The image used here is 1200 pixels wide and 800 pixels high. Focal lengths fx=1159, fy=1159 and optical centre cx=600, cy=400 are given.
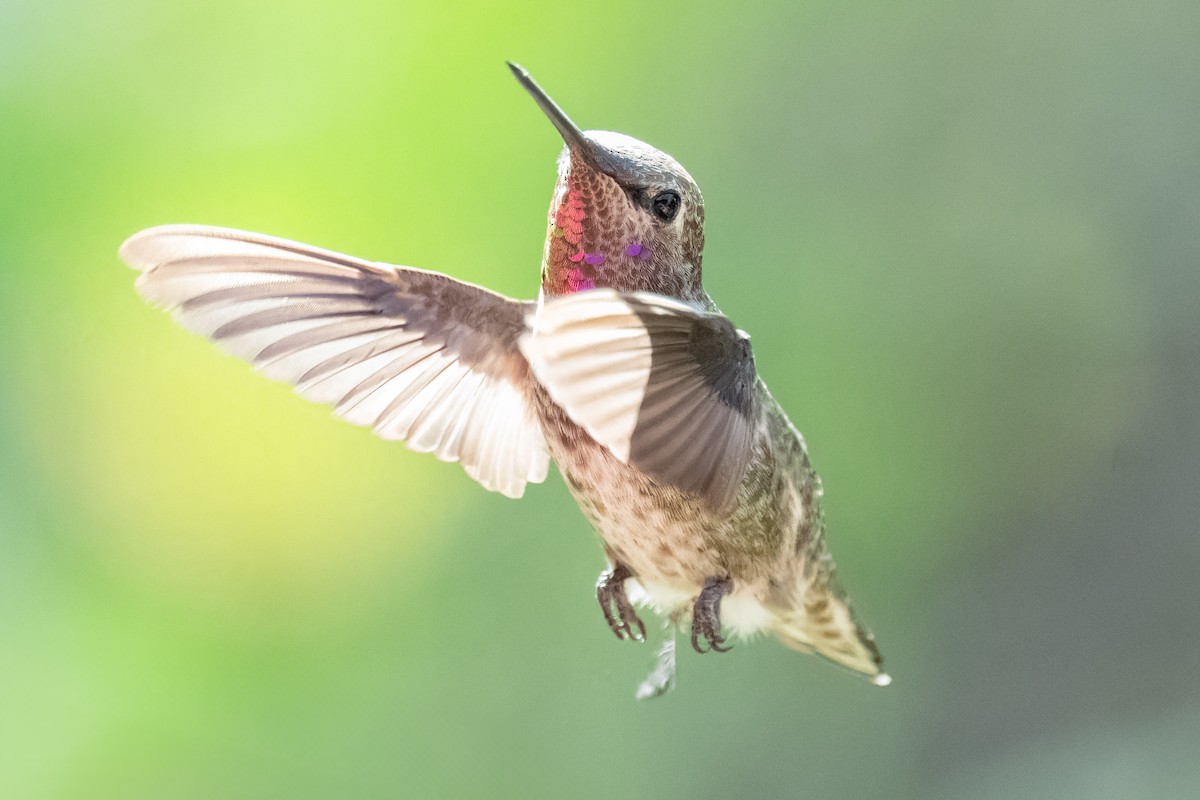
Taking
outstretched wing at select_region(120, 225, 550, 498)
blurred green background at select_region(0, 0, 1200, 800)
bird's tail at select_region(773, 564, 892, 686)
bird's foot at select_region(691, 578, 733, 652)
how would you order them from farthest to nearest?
blurred green background at select_region(0, 0, 1200, 800) → bird's tail at select_region(773, 564, 892, 686) → bird's foot at select_region(691, 578, 733, 652) → outstretched wing at select_region(120, 225, 550, 498)

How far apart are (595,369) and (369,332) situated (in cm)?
41

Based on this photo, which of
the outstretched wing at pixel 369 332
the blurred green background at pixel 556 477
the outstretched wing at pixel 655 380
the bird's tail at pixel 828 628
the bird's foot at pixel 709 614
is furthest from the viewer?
the blurred green background at pixel 556 477

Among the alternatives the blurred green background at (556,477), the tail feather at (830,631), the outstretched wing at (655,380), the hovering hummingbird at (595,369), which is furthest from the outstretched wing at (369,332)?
the blurred green background at (556,477)

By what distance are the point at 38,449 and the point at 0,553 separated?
207 mm

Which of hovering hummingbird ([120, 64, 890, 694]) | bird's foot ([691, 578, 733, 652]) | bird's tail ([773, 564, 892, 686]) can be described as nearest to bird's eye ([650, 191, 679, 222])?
hovering hummingbird ([120, 64, 890, 694])

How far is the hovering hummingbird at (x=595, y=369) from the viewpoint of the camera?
676 mm

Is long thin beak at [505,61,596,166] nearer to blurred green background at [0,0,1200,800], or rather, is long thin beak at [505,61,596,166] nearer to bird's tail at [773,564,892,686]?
bird's tail at [773,564,892,686]

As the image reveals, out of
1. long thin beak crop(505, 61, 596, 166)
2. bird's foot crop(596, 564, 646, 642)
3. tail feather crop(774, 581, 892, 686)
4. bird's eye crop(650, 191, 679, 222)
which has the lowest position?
tail feather crop(774, 581, 892, 686)

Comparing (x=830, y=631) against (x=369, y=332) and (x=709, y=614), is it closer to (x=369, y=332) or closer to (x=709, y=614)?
(x=709, y=614)

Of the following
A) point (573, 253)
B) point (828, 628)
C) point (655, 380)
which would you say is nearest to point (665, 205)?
point (573, 253)

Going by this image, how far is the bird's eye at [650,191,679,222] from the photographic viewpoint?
89 centimetres

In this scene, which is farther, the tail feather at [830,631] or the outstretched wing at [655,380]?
the tail feather at [830,631]

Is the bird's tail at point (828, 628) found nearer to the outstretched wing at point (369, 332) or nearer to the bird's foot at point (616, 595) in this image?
the bird's foot at point (616, 595)

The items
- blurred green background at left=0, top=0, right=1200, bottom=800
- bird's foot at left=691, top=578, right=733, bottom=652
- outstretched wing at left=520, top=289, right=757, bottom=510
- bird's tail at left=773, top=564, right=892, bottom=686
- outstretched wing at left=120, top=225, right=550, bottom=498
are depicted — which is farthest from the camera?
blurred green background at left=0, top=0, right=1200, bottom=800
